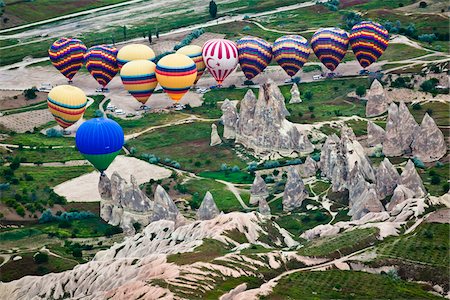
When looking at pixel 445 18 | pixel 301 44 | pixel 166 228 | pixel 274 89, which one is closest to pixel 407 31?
pixel 445 18

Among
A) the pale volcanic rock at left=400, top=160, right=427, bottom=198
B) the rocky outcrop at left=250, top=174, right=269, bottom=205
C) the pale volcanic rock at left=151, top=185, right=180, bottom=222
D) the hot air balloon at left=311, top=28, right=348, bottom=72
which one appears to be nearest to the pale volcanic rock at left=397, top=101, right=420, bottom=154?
the pale volcanic rock at left=400, top=160, right=427, bottom=198

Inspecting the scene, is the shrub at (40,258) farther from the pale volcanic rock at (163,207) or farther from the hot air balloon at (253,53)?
the hot air balloon at (253,53)

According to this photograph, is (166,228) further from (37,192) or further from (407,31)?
(407,31)

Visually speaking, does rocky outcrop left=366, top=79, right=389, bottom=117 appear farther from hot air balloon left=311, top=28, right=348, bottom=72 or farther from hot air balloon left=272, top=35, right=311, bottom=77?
hot air balloon left=272, top=35, right=311, bottom=77

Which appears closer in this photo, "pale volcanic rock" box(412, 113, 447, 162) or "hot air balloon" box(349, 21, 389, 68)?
"pale volcanic rock" box(412, 113, 447, 162)

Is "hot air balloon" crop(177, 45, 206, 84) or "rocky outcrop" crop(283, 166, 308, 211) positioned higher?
"hot air balloon" crop(177, 45, 206, 84)

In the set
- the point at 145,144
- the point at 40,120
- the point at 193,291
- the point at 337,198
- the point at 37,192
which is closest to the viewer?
the point at 193,291
